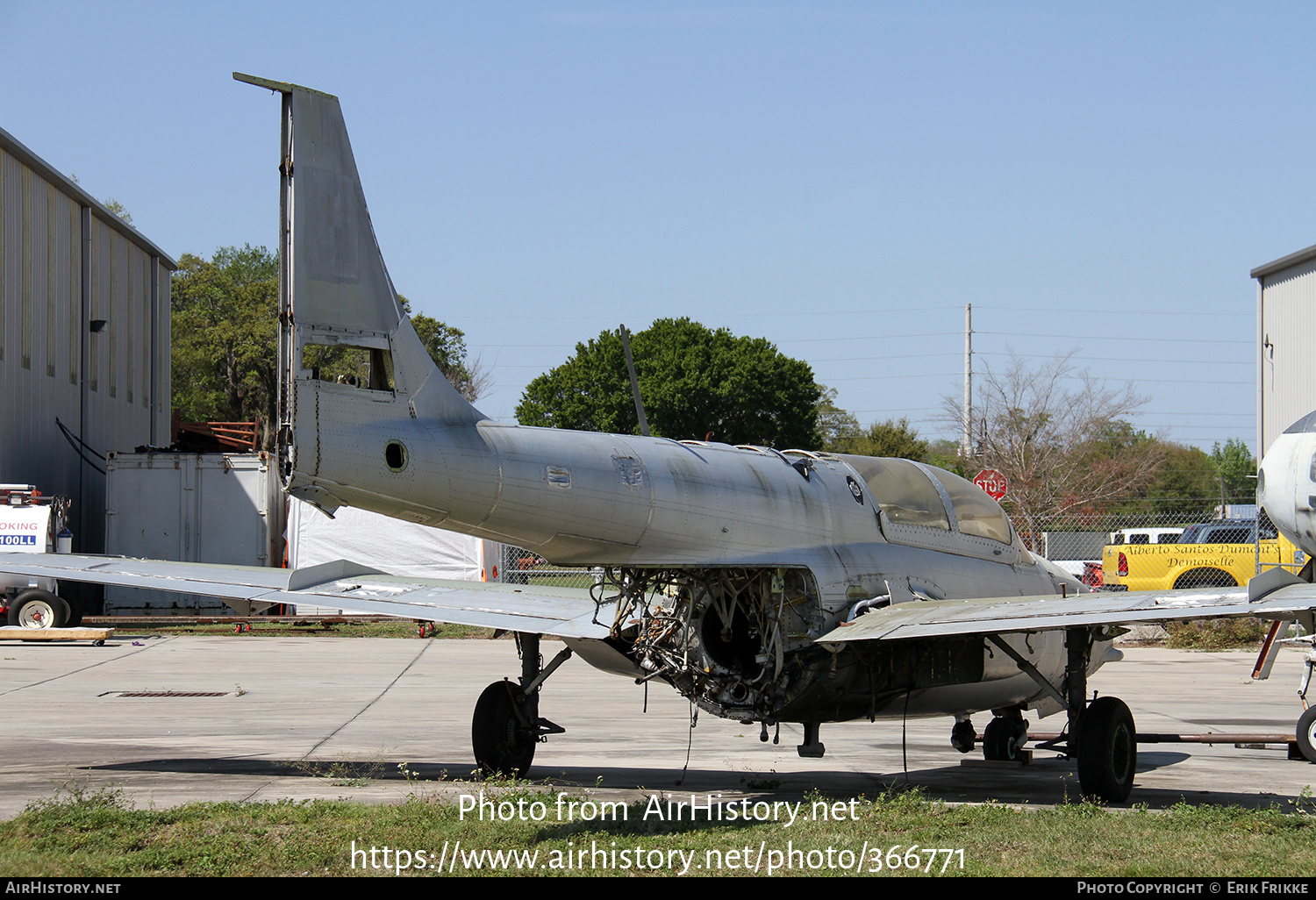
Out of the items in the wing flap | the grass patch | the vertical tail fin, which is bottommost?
the grass patch

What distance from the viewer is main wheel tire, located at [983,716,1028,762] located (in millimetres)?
11688

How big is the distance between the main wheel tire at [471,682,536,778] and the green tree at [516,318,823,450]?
5550cm

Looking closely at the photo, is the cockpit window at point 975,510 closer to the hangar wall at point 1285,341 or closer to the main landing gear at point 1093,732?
the main landing gear at point 1093,732

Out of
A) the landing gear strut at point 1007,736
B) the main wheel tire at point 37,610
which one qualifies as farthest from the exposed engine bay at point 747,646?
the main wheel tire at point 37,610

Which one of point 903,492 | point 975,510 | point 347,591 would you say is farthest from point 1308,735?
point 347,591

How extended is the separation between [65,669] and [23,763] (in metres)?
9.00

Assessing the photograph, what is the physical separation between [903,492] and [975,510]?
91cm

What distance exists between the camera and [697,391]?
6731 centimetres

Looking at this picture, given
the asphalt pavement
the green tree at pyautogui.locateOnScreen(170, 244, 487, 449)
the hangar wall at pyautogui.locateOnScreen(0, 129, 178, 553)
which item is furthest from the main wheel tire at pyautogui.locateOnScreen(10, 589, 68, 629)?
the green tree at pyautogui.locateOnScreen(170, 244, 487, 449)

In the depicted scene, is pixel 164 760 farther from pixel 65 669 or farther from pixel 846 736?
pixel 65 669

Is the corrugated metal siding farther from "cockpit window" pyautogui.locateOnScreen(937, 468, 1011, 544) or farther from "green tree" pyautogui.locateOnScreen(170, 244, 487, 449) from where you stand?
"green tree" pyautogui.locateOnScreen(170, 244, 487, 449)

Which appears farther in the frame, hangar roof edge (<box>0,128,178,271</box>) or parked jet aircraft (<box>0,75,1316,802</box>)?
hangar roof edge (<box>0,128,178,271</box>)

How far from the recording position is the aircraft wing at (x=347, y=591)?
9.44 meters
